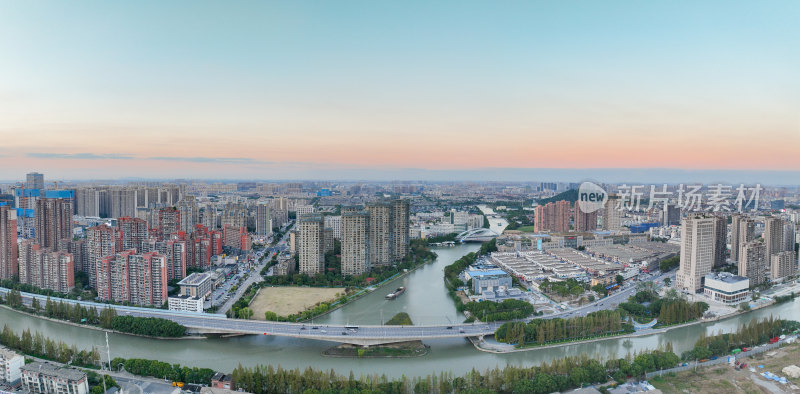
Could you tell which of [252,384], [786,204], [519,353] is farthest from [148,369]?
[786,204]

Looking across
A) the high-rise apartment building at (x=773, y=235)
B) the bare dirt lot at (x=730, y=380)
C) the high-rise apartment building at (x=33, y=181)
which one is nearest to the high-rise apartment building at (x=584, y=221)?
the high-rise apartment building at (x=773, y=235)

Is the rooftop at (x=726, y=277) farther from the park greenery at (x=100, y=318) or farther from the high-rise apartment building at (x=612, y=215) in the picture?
the park greenery at (x=100, y=318)

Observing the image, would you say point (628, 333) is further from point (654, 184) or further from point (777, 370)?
point (654, 184)

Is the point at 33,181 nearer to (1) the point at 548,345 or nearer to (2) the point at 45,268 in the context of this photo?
(2) the point at 45,268

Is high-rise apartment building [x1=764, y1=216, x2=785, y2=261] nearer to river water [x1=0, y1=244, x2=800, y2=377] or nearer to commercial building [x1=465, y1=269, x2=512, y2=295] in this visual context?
river water [x1=0, y1=244, x2=800, y2=377]

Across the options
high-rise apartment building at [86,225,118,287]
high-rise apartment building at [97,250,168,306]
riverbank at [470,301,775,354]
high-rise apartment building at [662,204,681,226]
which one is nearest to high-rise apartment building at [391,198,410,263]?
high-rise apartment building at [97,250,168,306]

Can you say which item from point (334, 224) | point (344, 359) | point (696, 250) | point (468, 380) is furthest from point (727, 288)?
point (334, 224)

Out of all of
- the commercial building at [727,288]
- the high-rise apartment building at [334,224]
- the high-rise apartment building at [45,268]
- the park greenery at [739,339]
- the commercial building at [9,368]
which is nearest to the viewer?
the commercial building at [9,368]
